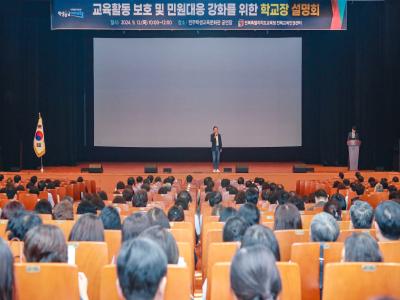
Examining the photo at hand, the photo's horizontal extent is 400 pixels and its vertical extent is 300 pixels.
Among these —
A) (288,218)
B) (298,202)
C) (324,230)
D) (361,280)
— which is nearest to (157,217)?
(288,218)

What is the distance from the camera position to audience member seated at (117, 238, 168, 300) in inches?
90.2

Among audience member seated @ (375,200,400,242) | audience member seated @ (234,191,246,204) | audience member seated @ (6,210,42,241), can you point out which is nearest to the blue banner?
audience member seated @ (234,191,246,204)

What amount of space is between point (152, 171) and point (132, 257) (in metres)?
12.0

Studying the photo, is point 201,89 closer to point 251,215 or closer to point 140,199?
point 140,199

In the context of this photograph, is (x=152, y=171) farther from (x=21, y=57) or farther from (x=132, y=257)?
(x=132, y=257)

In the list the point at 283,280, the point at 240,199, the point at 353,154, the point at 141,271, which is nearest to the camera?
the point at 141,271

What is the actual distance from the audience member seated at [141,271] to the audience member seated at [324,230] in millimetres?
2012

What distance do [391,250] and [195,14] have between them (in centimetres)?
1027

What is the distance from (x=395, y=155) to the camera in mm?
15320

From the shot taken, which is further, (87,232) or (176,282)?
(87,232)

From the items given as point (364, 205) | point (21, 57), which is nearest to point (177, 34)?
point (21, 57)

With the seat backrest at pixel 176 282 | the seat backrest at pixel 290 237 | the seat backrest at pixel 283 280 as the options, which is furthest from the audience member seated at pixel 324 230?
the seat backrest at pixel 176 282

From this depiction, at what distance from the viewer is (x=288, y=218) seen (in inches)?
189

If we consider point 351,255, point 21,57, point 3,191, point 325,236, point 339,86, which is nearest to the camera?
point 351,255
